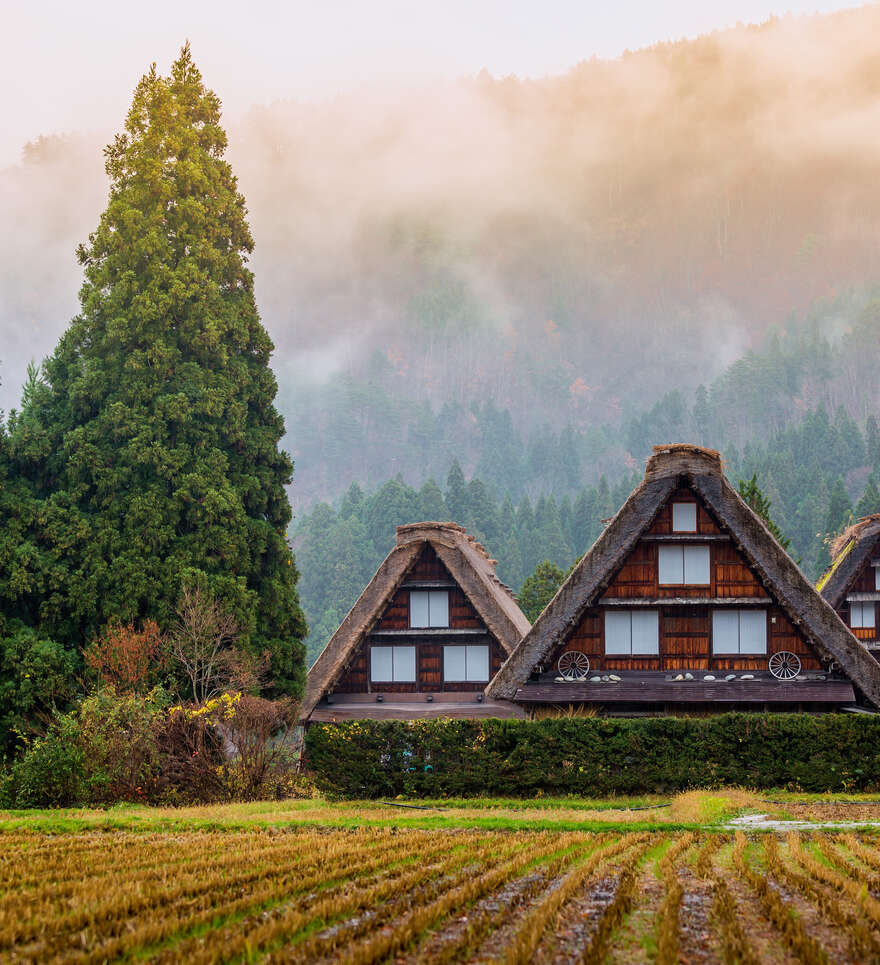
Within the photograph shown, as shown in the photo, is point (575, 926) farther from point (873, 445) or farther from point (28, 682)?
point (873, 445)

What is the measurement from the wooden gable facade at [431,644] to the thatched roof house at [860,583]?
46.9 feet

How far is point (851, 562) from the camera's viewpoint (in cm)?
4006

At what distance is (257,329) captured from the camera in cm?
3628

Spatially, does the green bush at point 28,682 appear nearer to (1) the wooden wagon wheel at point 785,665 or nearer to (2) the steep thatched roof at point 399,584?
(2) the steep thatched roof at point 399,584

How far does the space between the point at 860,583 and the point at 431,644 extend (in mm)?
17513

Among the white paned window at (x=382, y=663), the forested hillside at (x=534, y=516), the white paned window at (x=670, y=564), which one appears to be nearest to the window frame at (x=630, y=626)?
the white paned window at (x=670, y=564)

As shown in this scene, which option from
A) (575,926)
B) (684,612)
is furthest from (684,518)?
(575,926)

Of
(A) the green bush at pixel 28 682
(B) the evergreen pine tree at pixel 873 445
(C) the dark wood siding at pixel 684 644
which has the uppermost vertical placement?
(B) the evergreen pine tree at pixel 873 445

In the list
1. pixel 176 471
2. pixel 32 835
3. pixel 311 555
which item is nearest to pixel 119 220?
pixel 176 471

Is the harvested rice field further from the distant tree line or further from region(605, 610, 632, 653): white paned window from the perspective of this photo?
the distant tree line

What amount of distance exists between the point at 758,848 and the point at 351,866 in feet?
19.2

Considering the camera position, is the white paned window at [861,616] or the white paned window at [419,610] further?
the white paned window at [861,616]

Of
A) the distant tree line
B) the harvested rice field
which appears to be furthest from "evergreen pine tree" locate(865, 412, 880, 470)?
the harvested rice field

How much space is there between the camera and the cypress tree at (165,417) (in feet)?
99.9
